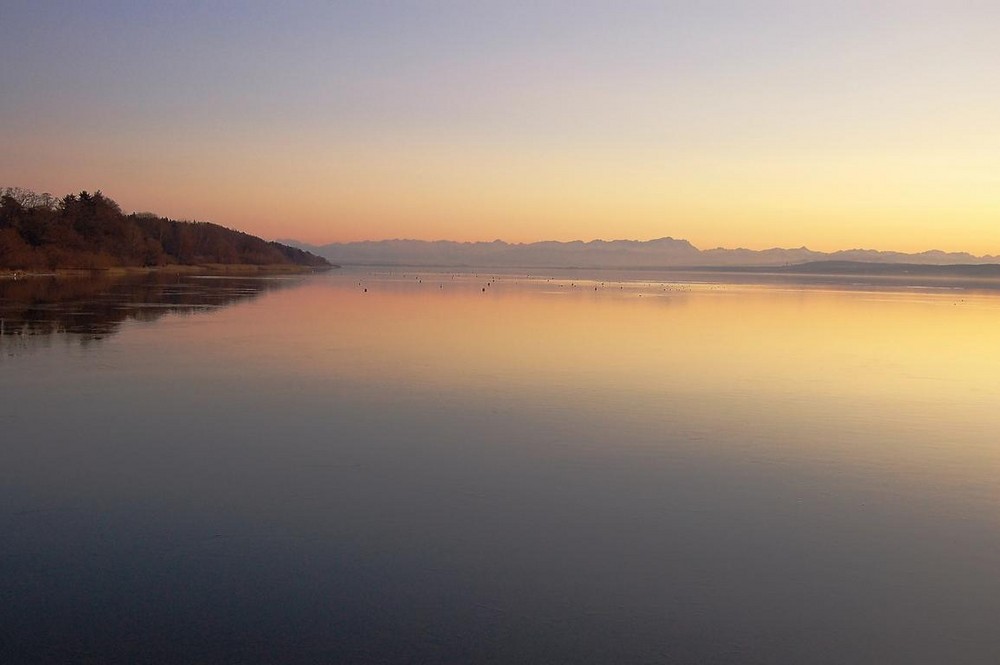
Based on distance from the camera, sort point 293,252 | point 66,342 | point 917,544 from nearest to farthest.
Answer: point 917,544 < point 66,342 < point 293,252

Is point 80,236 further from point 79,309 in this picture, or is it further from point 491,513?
point 491,513

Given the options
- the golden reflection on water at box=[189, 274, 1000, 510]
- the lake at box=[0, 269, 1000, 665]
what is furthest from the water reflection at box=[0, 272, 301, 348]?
the lake at box=[0, 269, 1000, 665]

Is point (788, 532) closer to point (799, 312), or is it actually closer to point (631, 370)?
point (631, 370)

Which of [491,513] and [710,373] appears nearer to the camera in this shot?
[491,513]

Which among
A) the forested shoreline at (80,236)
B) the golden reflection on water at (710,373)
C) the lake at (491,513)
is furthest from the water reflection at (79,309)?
the forested shoreline at (80,236)

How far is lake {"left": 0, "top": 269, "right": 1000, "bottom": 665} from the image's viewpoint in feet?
14.4

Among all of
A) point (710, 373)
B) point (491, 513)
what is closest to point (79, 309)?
point (710, 373)

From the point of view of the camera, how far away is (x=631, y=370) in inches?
567

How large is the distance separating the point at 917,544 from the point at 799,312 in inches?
1089

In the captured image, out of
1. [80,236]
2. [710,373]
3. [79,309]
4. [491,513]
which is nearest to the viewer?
[491,513]

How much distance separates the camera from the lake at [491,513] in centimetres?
440

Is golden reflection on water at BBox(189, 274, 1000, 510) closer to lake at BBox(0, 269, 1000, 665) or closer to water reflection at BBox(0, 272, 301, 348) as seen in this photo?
lake at BBox(0, 269, 1000, 665)

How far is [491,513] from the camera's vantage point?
6375mm

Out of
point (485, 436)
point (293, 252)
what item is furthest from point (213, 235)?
point (485, 436)
